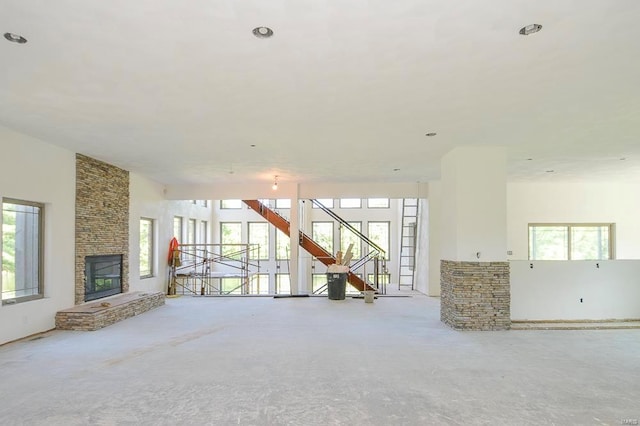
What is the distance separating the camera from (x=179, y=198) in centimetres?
1098

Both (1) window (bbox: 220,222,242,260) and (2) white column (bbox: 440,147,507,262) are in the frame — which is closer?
(2) white column (bbox: 440,147,507,262)

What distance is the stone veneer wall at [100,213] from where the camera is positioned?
719cm

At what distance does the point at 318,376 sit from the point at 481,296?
11.1ft

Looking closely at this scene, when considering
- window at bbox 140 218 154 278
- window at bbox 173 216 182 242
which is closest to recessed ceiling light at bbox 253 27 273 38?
window at bbox 140 218 154 278

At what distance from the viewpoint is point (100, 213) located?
7.89m

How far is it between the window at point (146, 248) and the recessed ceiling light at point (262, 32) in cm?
816

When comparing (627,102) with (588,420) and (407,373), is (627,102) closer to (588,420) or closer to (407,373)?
(588,420)

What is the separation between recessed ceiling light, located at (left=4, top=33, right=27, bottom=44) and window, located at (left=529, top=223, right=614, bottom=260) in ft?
36.9

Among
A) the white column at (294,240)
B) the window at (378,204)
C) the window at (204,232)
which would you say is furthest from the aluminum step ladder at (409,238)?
the window at (204,232)

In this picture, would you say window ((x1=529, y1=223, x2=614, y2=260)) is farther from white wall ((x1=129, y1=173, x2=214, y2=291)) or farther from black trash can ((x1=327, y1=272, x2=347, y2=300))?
white wall ((x1=129, y1=173, x2=214, y2=291))

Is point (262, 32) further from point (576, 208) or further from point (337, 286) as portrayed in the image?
point (576, 208)

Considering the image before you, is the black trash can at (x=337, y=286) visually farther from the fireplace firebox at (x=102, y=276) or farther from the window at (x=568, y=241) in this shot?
the window at (x=568, y=241)

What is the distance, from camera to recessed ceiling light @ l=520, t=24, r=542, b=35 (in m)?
2.88

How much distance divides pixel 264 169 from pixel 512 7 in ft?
21.5
